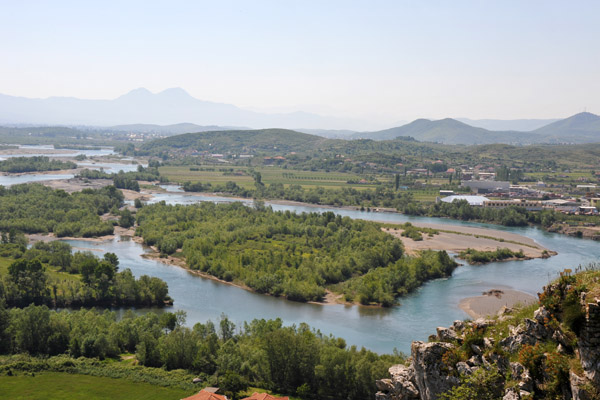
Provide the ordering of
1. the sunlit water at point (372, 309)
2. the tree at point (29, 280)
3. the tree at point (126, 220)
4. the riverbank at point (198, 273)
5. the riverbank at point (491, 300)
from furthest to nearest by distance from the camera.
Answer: the tree at point (126, 220) < the riverbank at point (198, 273) < the tree at point (29, 280) < the riverbank at point (491, 300) < the sunlit water at point (372, 309)

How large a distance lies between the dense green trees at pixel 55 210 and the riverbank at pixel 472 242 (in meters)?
28.0

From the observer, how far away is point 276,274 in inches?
1313

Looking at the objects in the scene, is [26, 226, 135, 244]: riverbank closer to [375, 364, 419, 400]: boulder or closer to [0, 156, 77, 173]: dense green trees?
[375, 364, 419, 400]: boulder

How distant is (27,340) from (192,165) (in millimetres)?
89322

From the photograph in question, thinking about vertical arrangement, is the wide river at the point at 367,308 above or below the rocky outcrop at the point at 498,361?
below

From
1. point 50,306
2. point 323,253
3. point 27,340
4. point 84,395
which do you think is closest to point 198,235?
point 323,253

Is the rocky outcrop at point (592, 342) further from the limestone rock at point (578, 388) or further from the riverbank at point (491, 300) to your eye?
the riverbank at point (491, 300)

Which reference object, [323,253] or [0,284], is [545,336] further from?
[323,253]

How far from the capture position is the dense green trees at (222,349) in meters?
18.8

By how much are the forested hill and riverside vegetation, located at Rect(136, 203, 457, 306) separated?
279 ft

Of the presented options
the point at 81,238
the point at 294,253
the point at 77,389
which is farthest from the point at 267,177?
the point at 77,389

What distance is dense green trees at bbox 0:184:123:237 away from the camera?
154 feet

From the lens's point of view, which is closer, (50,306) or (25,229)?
(50,306)

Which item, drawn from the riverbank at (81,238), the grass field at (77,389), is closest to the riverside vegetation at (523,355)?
the grass field at (77,389)
